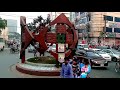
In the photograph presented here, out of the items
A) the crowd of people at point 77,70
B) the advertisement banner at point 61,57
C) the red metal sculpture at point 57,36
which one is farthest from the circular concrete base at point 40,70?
the crowd of people at point 77,70

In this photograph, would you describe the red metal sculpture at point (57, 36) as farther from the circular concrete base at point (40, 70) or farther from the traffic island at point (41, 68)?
the circular concrete base at point (40, 70)

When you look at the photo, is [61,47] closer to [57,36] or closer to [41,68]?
[57,36]

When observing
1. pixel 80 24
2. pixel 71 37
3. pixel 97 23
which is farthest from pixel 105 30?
pixel 71 37

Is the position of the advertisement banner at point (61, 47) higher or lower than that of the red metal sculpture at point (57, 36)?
lower

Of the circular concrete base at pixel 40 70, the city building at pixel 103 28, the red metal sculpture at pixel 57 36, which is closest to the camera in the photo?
the circular concrete base at pixel 40 70

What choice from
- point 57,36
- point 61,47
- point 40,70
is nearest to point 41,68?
point 40,70

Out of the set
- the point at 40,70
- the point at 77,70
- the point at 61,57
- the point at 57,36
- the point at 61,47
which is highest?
the point at 57,36

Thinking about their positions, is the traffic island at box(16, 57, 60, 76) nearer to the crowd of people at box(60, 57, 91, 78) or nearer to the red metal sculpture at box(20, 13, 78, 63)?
the red metal sculpture at box(20, 13, 78, 63)

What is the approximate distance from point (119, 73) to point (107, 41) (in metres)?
33.9

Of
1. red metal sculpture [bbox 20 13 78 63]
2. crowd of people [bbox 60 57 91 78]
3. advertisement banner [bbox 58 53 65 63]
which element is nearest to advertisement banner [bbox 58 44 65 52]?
red metal sculpture [bbox 20 13 78 63]
